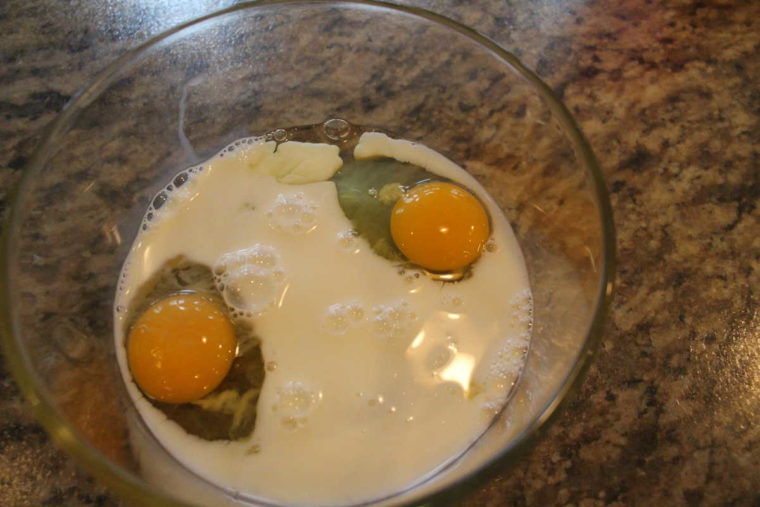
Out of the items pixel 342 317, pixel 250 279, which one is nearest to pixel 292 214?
pixel 250 279

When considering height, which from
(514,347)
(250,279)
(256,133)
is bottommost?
(514,347)

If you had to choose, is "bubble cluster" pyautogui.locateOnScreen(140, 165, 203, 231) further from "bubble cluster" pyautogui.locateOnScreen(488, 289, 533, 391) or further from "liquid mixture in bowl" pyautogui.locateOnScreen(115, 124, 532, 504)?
"bubble cluster" pyautogui.locateOnScreen(488, 289, 533, 391)

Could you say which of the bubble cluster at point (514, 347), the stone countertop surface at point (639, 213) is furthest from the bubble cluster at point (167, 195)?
the bubble cluster at point (514, 347)

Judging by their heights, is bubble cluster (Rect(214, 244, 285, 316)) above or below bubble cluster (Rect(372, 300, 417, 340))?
above

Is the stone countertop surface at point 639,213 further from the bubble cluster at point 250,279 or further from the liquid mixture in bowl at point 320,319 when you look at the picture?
the bubble cluster at point 250,279

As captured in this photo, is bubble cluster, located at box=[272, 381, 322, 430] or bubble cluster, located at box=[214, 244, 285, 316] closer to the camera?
bubble cluster, located at box=[272, 381, 322, 430]

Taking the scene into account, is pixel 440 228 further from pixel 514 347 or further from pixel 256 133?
pixel 256 133

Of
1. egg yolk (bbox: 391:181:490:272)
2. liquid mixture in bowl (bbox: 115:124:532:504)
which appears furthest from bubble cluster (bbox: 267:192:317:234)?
egg yolk (bbox: 391:181:490:272)
